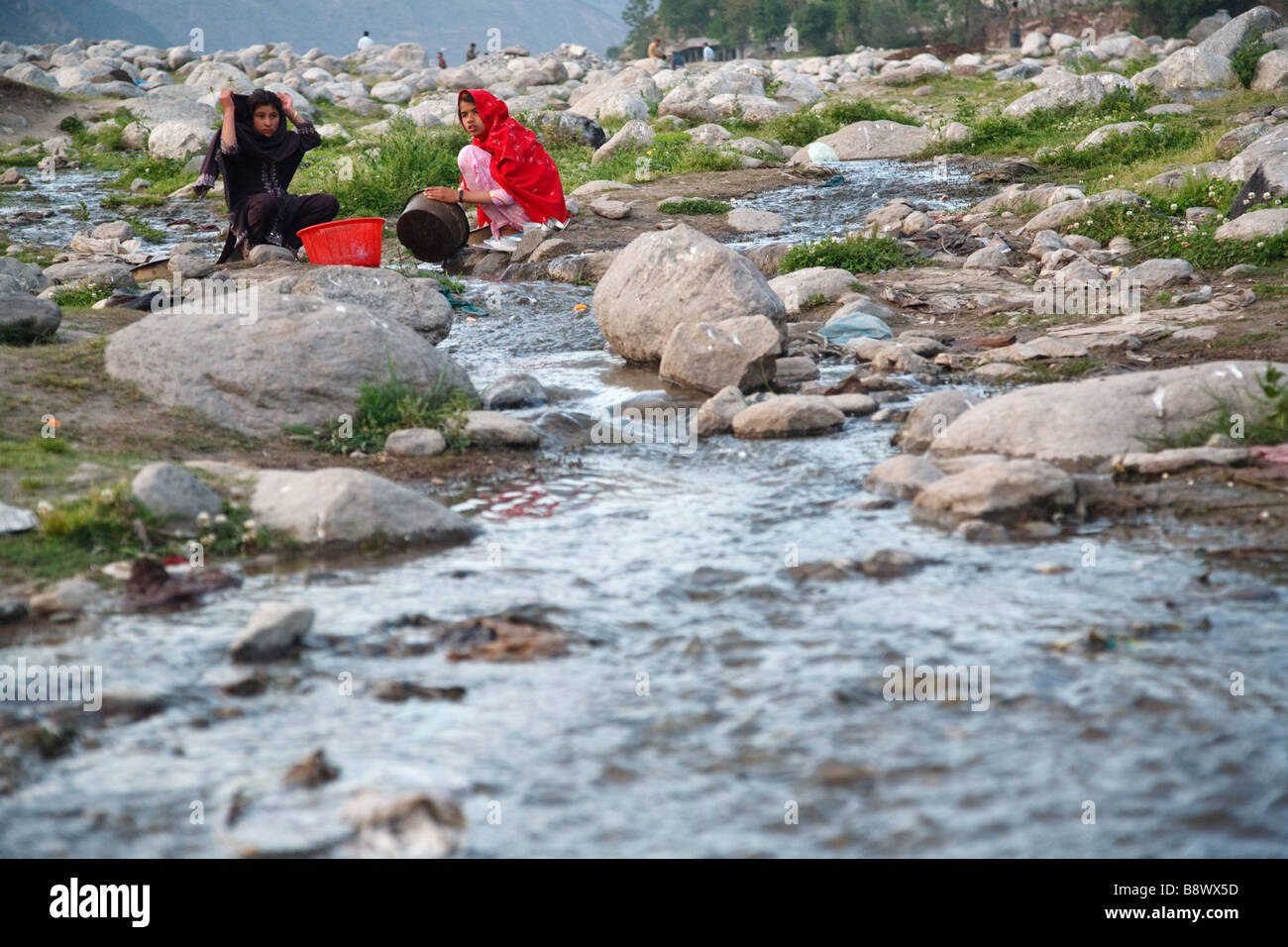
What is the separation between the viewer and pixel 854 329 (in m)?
8.52

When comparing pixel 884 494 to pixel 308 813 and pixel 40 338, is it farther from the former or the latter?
pixel 40 338

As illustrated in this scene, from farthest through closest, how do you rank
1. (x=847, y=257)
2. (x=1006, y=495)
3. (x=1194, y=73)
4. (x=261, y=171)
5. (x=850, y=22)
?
(x=850, y=22) < (x=1194, y=73) < (x=847, y=257) < (x=261, y=171) < (x=1006, y=495)

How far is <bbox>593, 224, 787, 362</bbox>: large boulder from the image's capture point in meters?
7.74

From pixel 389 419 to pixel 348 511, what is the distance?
5.34 ft

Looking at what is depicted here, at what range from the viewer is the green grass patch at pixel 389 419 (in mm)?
6148

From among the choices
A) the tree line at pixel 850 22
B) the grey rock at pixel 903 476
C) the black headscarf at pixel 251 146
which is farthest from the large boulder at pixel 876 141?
the tree line at pixel 850 22

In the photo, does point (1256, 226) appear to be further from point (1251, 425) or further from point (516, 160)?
point (516, 160)

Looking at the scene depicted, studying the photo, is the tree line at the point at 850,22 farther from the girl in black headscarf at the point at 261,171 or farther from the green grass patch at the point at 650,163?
the girl in black headscarf at the point at 261,171

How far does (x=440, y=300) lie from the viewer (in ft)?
27.7

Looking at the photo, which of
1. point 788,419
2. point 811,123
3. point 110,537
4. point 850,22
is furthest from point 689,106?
point 850,22

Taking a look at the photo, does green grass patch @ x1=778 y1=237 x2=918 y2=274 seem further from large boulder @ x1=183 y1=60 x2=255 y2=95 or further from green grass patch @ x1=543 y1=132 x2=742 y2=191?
large boulder @ x1=183 y1=60 x2=255 y2=95

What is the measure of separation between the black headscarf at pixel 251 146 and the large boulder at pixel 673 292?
3673mm

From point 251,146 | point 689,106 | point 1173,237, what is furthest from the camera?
point 689,106

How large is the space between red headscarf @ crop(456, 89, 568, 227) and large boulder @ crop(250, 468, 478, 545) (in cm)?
707
